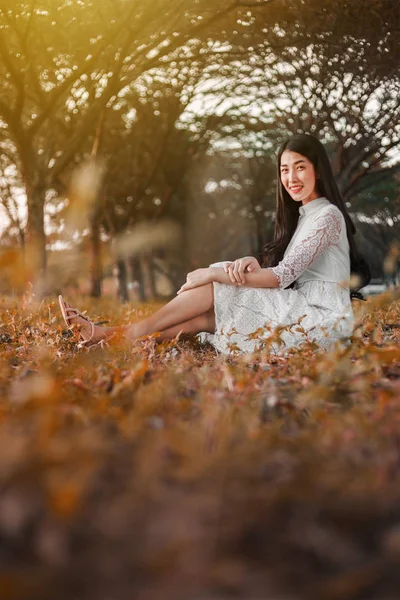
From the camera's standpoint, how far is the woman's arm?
508 centimetres

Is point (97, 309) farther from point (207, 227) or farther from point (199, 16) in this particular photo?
point (207, 227)

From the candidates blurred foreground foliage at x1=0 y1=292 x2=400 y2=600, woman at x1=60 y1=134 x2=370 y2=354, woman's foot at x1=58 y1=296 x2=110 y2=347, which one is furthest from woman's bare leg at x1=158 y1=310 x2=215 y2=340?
blurred foreground foliage at x1=0 y1=292 x2=400 y2=600

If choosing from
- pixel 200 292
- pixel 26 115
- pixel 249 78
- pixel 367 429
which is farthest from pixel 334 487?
pixel 26 115

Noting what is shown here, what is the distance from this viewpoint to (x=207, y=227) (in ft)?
83.1

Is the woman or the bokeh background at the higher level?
the bokeh background

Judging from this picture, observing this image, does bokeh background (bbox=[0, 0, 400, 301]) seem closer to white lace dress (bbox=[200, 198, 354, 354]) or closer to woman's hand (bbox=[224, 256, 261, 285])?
woman's hand (bbox=[224, 256, 261, 285])

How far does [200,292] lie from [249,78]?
10.3m

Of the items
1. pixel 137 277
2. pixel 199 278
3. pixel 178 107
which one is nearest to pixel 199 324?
pixel 199 278

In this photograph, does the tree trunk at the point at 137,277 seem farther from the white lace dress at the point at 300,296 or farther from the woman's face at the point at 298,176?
the white lace dress at the point at 300,296

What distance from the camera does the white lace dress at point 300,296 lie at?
5.09 meters

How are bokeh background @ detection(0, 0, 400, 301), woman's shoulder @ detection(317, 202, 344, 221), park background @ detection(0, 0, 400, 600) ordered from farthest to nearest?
1. bokeh background @ detection(0, 0, 400, 301)
2. woman's shoulder @ detection(317, 202, 344, 221)
3. park background @ detection(0, 0, 400, 600)

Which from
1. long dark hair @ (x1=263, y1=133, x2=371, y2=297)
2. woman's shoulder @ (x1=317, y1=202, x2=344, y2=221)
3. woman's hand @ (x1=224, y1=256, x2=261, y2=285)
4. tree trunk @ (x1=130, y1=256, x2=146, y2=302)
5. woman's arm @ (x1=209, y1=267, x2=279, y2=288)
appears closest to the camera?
woman's hand @ (x1=224, y1=256, x2=261, y2=285)

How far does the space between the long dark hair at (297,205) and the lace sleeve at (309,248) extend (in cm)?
29

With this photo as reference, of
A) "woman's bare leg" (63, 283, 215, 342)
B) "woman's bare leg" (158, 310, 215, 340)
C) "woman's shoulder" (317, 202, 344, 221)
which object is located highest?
"woman's shoulder" (317, 202, 344, 221)
